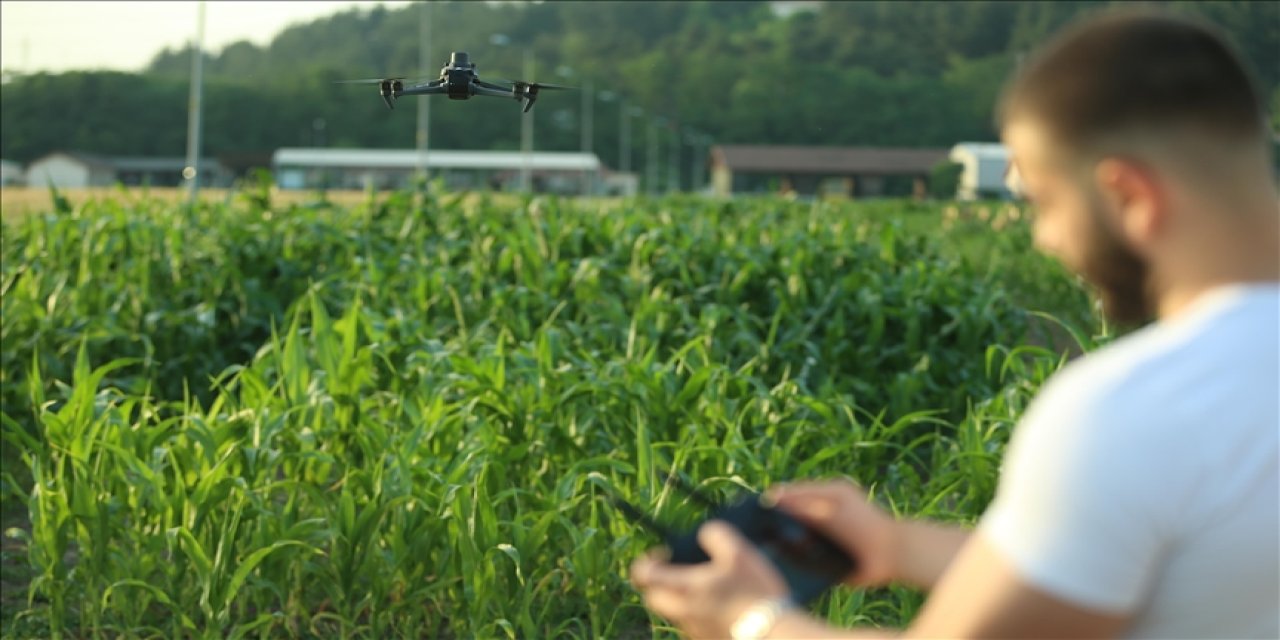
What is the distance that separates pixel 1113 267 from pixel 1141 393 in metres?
0.14

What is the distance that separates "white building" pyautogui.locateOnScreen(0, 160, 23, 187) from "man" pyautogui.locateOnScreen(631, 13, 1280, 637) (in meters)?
12.3

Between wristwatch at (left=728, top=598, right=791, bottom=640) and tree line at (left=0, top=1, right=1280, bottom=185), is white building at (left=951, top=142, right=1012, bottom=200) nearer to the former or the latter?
tree line at (left=0, top=1, right=1280, bottom=185)

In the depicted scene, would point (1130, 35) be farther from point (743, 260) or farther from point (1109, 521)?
point (743, 260)

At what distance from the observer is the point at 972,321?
7.57 meters

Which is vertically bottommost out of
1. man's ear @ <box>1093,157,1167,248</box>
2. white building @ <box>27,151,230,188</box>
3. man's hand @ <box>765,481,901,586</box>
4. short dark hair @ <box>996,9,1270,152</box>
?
white building @ <box>27,151,230,188</box>

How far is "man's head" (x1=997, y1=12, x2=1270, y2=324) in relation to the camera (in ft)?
3.90

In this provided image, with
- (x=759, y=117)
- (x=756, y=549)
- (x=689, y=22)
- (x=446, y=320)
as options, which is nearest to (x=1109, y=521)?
(x=756, y=549)

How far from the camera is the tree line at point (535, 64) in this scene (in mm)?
3680

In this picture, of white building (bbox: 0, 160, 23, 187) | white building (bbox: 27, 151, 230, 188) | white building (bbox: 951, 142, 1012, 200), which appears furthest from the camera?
white building (bbox: 951, 142, 1012, 200)

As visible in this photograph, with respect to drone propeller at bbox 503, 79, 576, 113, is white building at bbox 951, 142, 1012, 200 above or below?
below

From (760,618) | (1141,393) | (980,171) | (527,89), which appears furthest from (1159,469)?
(980,171)

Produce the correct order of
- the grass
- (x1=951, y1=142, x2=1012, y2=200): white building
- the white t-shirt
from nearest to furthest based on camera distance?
1. the white t-shirt
2. the grass
3. (x1=951, y1=142, x2=1012, y2=200): white building

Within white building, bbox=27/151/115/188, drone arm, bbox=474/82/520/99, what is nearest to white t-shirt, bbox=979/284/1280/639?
drone arm, bbox=474/82/520/99

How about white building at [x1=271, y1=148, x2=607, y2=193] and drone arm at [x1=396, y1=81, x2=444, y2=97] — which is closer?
drone arm at [x1=396, y1=81, x2=444, y2=97]
